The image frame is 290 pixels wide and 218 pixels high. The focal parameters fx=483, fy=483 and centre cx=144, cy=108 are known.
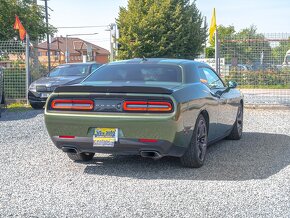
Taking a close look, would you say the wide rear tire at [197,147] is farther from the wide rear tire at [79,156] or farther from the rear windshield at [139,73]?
the wide rear tire at [79,156]

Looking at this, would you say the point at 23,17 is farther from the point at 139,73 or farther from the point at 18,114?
the point at 139,73

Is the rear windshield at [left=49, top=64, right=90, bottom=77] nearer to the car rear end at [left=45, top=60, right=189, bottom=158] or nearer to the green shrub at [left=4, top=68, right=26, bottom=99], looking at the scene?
the green shrub at [left=4, top=68, right=26, bottom=99]

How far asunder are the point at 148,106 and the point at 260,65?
9.83 m

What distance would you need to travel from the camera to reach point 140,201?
4.88m

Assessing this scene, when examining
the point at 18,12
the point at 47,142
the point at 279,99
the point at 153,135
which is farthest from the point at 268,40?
the point at 18,12

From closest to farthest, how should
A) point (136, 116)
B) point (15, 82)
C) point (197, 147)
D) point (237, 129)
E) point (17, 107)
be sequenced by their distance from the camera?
1. point (136, 116)
2. point (197, 147)
3. point (237, 129)
4. point (17, 107)
5. point (15, 82)

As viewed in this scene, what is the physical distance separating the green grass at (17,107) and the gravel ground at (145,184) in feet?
21.3

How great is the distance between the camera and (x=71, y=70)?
1585cm

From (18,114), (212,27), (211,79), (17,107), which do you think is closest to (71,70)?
(17,107)

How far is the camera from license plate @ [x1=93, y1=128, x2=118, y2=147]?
19.2 ft

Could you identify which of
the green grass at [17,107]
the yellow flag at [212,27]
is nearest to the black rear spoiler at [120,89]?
the green grass at [17,107]

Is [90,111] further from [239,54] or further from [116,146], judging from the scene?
[239,54]

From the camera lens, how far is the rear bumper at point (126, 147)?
575 cm

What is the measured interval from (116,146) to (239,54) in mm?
9715
